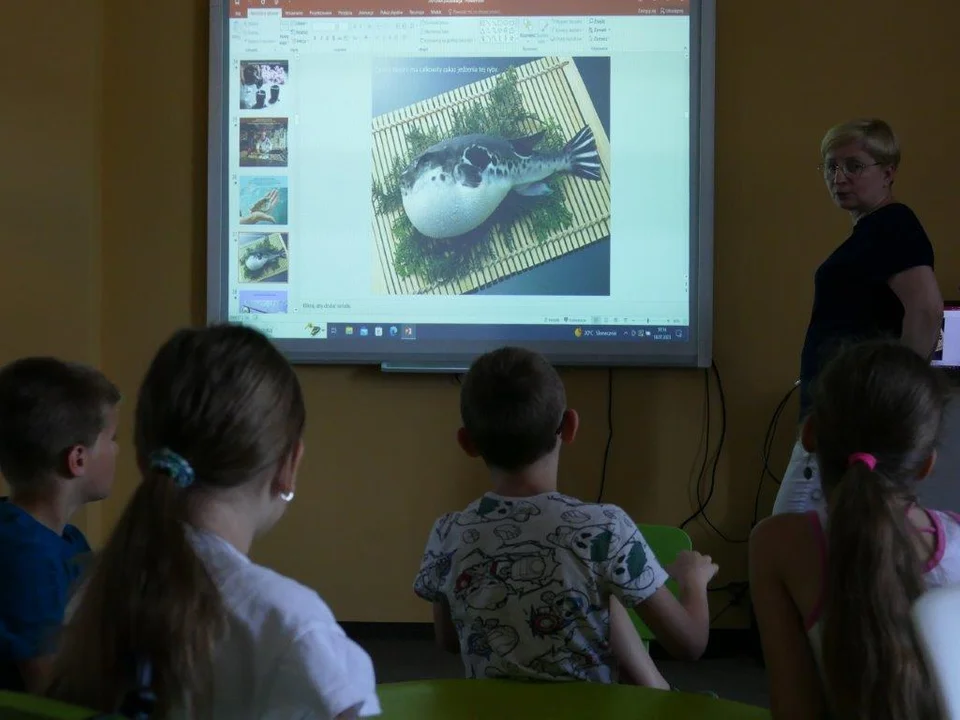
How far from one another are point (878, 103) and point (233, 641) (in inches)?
122

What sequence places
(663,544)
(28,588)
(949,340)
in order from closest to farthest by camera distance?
(28,588) → (663,544) → (949,340)

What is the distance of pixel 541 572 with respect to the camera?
1.49m

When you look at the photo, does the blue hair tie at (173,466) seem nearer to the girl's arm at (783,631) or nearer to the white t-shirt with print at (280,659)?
the white t-shirt with print at (280,659)

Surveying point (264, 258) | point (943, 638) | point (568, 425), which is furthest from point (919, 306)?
point (264, 258)

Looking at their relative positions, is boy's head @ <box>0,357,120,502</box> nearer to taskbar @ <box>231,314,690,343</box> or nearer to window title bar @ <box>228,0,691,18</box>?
taskbar @ <box>231,314,690,343</box>

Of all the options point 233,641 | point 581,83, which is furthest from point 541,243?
point 233,641

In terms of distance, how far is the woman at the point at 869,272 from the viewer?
2.44 meters

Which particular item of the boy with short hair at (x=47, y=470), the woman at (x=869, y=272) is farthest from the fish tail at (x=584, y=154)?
the boy with short hair at (x=47, y=470)

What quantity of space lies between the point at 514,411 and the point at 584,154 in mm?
2047

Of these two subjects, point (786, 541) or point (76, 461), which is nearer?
A: point (786, 541)

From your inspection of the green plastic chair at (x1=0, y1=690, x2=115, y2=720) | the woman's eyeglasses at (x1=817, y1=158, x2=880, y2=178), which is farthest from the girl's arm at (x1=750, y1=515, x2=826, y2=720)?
the woman's eyeglasses at (x1=817, y1=158, x2=880, y2=178)

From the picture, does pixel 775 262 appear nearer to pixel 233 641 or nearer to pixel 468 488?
pixel 468 488

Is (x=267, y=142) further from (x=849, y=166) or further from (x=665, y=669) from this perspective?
(x=665, y=669)

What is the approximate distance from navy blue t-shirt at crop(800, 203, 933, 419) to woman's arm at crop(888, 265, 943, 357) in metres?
0.03
